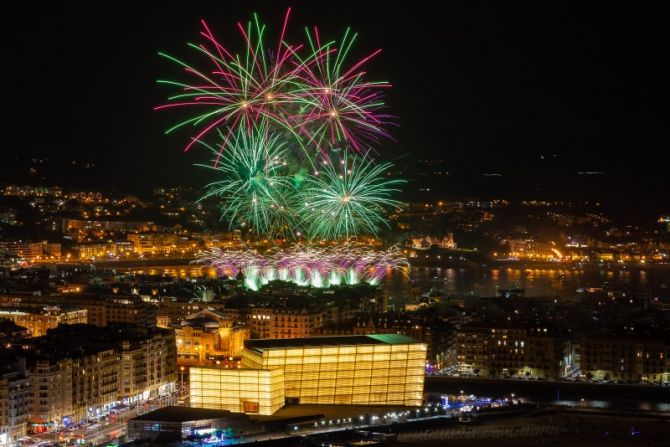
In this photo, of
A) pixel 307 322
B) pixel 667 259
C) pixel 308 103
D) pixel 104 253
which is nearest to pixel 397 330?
pixel 307 322

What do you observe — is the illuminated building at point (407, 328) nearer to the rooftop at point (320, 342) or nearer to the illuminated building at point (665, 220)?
the rooftop at point (320, 342)

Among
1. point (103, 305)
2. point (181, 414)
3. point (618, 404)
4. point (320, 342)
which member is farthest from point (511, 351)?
point (103, 305)

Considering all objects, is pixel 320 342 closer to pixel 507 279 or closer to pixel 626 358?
pixel 626 358

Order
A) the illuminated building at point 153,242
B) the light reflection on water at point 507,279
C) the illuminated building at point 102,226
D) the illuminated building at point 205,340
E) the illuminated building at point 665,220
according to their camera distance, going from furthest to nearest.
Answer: the illuminated building at point 665,220
the illuminated building at point 102,226
the illuminated building at point 153,242
the light reflection on water at point 507,279
the illuminated building at point 205,340

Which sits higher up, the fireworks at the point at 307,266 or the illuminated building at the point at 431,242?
the illuminated building at the point at 431,242

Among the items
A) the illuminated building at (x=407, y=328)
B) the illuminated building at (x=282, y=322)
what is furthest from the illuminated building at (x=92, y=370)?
the illuminated building at (x=282, y=322)

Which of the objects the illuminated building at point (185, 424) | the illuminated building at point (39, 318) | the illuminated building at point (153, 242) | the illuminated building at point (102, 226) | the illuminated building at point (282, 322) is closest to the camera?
the illuminated building at point (185, 424)
